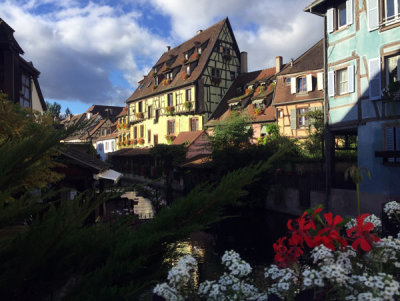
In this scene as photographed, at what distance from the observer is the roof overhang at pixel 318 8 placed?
15055 millimetres

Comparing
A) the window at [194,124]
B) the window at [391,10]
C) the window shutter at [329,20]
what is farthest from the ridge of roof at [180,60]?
the window at [391,10]

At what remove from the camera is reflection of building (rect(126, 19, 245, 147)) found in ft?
102

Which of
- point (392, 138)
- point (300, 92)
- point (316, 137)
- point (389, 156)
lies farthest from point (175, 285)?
point (300, 92)

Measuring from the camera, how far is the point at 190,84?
102 ft

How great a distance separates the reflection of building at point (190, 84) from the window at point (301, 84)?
962cm

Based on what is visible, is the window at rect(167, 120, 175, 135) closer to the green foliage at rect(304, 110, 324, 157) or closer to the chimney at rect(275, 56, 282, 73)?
the chimney at rect(275, 56, 282, 73)

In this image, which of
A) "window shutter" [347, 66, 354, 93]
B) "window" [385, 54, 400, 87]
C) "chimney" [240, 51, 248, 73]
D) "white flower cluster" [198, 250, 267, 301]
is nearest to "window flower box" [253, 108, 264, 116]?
"chimney" [240, 51, 248, 73]

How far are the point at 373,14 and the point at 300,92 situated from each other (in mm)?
10628

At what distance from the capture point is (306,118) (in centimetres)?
2286

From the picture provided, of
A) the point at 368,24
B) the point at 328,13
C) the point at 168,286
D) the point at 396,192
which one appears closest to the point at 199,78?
the point at 328,13

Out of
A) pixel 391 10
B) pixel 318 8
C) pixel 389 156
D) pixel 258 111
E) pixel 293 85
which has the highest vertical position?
pixel 318 8

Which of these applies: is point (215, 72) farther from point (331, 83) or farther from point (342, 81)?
point (342, 81)

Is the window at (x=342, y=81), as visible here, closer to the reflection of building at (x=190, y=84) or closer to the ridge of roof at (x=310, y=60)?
the ridge of roof at (x=310, y=60)

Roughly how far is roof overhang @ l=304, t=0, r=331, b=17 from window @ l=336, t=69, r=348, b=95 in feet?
9.69
